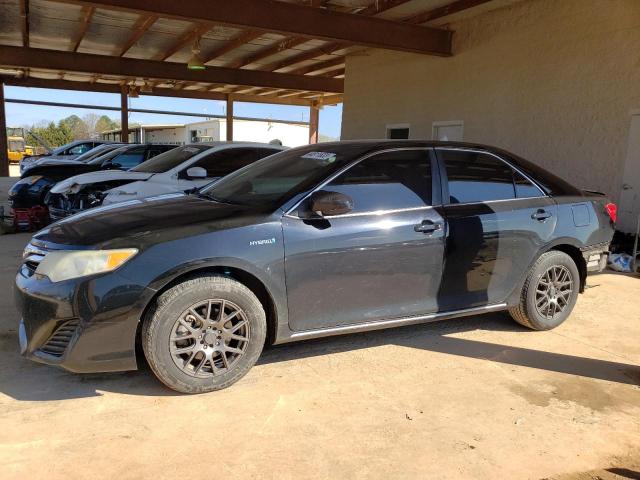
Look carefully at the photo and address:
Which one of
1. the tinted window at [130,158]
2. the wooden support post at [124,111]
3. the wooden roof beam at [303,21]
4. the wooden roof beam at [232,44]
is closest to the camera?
the wooden roof beam at [303,21]

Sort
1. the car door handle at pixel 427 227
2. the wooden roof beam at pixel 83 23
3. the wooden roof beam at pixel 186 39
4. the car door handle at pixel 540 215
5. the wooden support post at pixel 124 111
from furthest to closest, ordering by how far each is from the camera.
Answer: the wooden support post at pixel 124 111, the wooden roof beam at pixel 186 39, the wooden roof beam at pixel 83 23, the car door handle at pixel 540 215, the car door handle at pixel 427 227

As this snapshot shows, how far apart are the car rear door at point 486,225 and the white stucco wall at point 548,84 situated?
490 centimetres

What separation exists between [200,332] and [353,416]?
107cm

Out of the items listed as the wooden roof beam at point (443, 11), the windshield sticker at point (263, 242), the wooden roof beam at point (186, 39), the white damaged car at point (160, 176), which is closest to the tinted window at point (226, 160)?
the white damaged car at point (160, 176)

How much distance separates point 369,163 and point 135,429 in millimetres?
2363

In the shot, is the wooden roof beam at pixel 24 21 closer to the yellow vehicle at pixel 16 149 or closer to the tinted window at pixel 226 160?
the tinted window at pixel 226 160

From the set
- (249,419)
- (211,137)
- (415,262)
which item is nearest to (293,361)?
(249,419)

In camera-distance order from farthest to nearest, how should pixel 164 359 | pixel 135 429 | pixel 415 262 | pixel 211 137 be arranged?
pixel 211 137 → pixel 415 262 → pixel 164 359 → pixel 135 429

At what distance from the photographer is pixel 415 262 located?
3848mm

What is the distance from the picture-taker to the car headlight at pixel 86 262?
10.1ft

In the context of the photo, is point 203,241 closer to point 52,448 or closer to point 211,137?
point 52,448

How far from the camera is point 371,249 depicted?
368 cm

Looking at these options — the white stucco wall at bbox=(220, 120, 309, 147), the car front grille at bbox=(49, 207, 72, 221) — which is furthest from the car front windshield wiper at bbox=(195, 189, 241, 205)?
the white stucco wall at bbox=(220, 120, 309, 147)

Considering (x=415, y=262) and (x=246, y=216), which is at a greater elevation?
(x=246, y=216)
